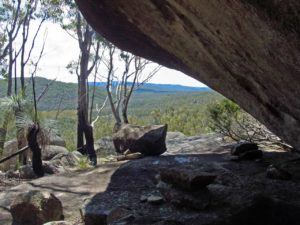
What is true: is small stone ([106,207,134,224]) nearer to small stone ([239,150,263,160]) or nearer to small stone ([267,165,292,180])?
small stone ([267,165,292,180])

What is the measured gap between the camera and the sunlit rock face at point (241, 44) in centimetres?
461

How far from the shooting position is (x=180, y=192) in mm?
6977

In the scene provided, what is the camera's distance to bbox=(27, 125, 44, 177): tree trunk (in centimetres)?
1165

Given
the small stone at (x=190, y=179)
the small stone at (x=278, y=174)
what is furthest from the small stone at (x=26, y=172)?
the small stone at (x=278, y=174)

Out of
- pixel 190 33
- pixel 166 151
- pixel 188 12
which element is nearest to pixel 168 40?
pixel 190 33

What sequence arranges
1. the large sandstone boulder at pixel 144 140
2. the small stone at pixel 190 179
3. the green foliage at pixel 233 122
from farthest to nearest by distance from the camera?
the green foliage at pixel 233 122 < the large sandstone boulder at pixel 144 140 < the small stone at pixel 190 179

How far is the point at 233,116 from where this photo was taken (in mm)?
13062

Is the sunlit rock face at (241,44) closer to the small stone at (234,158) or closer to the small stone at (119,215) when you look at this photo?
the small stone at (119,215)

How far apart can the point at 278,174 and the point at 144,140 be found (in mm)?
4205

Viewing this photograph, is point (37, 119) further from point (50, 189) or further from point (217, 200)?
point (217, 200)

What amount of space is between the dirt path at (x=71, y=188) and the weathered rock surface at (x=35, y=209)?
0.25 m

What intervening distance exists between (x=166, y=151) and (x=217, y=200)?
512cm

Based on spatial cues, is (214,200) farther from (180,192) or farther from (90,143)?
(90,143)

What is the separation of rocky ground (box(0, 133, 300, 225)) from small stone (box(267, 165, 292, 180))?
0.05m
